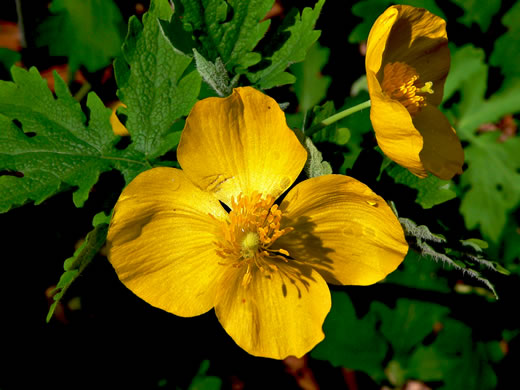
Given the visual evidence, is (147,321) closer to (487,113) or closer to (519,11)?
(487,113)

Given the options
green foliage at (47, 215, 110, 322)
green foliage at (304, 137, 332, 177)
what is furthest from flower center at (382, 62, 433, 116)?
green foliage at (47, 215, 110, 322)

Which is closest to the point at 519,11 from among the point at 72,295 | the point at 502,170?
the point at 502,170

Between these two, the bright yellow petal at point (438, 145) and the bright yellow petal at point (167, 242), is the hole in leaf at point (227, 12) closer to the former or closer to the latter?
the bright yellow petal at point (167, 242)

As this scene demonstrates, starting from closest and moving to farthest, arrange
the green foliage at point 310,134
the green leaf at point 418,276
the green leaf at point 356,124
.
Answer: the green foliage at point 310,134 < the green leaf at point 356,124 < the green leaf at point 418,276

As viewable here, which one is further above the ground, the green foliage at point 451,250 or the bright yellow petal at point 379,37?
the bright yellow petal at point 379,37

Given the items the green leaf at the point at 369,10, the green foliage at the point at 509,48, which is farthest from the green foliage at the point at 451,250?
the green foliage at the point at 509,48

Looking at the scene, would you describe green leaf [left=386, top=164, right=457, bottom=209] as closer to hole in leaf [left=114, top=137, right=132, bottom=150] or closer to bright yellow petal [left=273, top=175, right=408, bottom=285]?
bright yellow petal [left=273, top=175, right=408, bottom=285]
